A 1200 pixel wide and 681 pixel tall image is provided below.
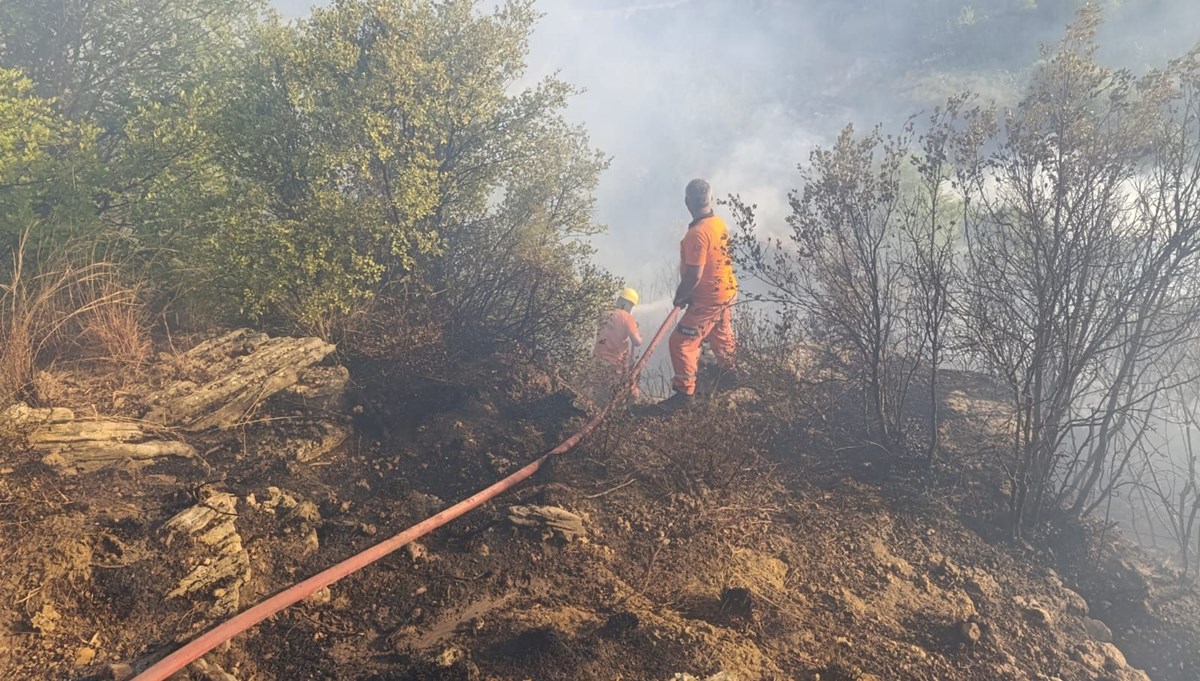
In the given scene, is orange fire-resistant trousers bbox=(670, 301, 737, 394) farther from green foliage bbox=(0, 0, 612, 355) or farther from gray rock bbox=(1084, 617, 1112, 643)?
gray rock bbox=(1084, 617, 1112, 643)

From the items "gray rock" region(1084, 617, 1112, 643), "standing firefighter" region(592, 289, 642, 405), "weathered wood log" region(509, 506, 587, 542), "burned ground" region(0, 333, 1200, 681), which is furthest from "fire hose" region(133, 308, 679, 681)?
"gray rock" region(1084, 617, 1112, 643)

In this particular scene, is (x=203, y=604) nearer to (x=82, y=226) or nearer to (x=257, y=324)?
(x=257, y=324)

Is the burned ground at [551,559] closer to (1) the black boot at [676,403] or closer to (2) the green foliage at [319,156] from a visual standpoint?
(1) the black boot at [676,403]

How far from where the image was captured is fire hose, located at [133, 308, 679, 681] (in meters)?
2.35

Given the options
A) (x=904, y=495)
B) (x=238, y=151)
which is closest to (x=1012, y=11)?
(x=904, y=495)

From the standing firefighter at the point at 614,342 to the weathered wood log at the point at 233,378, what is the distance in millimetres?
3035

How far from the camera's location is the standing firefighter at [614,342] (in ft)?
22.8

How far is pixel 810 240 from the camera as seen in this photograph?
5348mm

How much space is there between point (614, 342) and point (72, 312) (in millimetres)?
5383

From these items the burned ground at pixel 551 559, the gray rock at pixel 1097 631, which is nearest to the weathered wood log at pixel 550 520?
the burned ground at pixel 551 559

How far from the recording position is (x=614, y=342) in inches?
306

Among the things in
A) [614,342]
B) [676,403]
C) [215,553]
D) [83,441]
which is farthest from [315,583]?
[614,342]

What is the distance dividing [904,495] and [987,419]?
2.08 meters

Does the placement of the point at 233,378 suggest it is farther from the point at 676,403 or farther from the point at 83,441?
the point at 676,403
